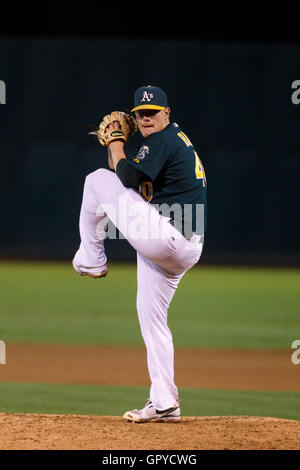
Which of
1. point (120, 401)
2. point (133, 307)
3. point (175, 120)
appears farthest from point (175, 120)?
point (120, 401)

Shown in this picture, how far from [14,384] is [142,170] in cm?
287

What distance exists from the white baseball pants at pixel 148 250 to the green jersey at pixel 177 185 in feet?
0.27

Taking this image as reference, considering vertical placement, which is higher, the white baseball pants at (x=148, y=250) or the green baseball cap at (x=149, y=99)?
the green baseball cap at (x=149, y=99)

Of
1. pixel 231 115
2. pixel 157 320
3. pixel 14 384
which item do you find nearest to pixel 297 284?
pixel 231 115

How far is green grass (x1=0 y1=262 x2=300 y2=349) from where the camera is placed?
26.9 feet

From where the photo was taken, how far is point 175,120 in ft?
49.6

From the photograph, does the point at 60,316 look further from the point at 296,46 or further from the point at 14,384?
the point at 296,46

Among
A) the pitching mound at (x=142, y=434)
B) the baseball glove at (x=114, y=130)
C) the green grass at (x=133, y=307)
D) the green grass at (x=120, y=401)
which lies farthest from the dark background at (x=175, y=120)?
the baseball glove at (x=114, y=130)

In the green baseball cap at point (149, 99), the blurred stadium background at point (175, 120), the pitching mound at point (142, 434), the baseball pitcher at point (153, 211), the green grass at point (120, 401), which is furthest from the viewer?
the blurred stadium background at point (175, 120)

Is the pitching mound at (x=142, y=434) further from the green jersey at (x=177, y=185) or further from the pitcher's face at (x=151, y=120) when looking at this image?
the pitcher's face at (x=151, y=120)

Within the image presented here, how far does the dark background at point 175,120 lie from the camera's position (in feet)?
48.5

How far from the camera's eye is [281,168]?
1477 centimetres

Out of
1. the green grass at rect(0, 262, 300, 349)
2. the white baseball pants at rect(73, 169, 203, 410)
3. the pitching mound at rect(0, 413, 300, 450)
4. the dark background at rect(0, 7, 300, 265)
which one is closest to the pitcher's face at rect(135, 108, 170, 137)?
the white baseball pants at rect(73, 169, 203, 410)

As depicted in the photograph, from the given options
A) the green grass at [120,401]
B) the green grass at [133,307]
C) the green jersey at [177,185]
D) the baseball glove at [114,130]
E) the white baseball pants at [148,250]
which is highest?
the baseball glove at [114,130]
